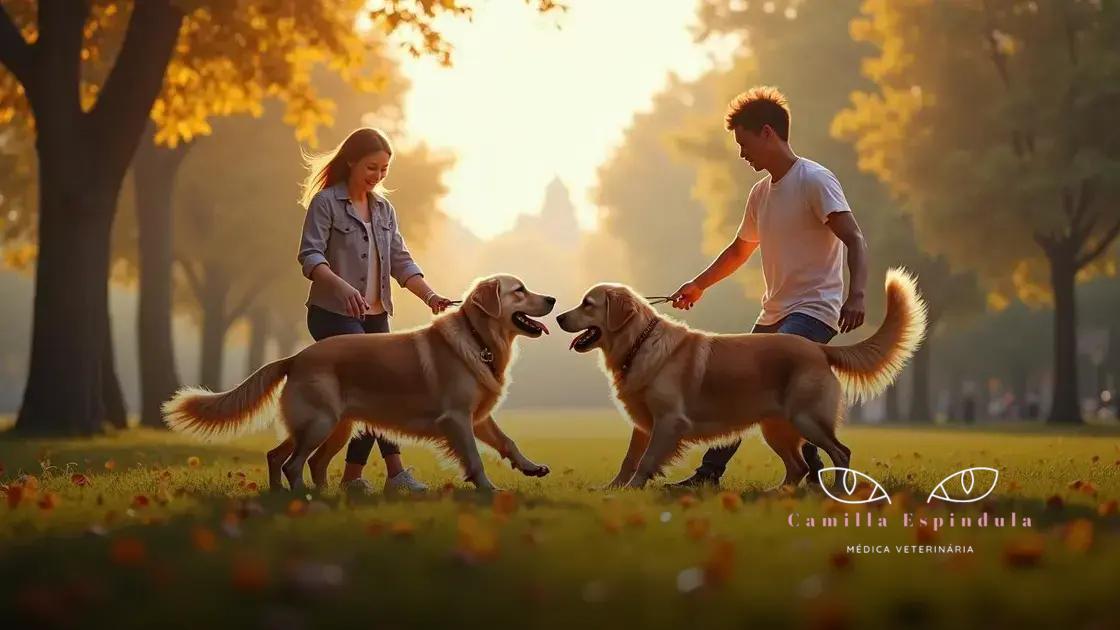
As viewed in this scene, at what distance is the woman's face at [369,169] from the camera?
8.16 meters

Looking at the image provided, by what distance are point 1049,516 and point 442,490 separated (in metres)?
3.53

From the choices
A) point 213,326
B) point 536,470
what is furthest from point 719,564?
point 213,326

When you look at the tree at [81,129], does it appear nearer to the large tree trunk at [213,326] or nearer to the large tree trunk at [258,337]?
the large tree trunk at [213,326]

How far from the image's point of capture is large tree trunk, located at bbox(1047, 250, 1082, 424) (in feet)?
80.7

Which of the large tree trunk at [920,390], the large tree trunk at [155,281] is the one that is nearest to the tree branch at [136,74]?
the large tree trunk at [155,281]

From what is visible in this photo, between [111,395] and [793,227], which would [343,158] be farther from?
[111,395]

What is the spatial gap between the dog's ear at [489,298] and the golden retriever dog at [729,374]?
48 centimetres

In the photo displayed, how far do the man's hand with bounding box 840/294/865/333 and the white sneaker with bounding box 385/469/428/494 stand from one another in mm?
2855

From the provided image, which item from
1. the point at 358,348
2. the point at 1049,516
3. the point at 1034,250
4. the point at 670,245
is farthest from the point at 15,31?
the point at 670,245

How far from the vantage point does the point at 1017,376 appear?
5184cm

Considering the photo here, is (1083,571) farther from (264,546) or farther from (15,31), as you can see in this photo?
(15,31)

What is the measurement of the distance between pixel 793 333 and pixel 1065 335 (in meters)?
19.0

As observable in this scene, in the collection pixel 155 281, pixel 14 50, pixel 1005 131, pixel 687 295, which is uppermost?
pixel 1005 131

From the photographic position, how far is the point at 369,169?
819cm
